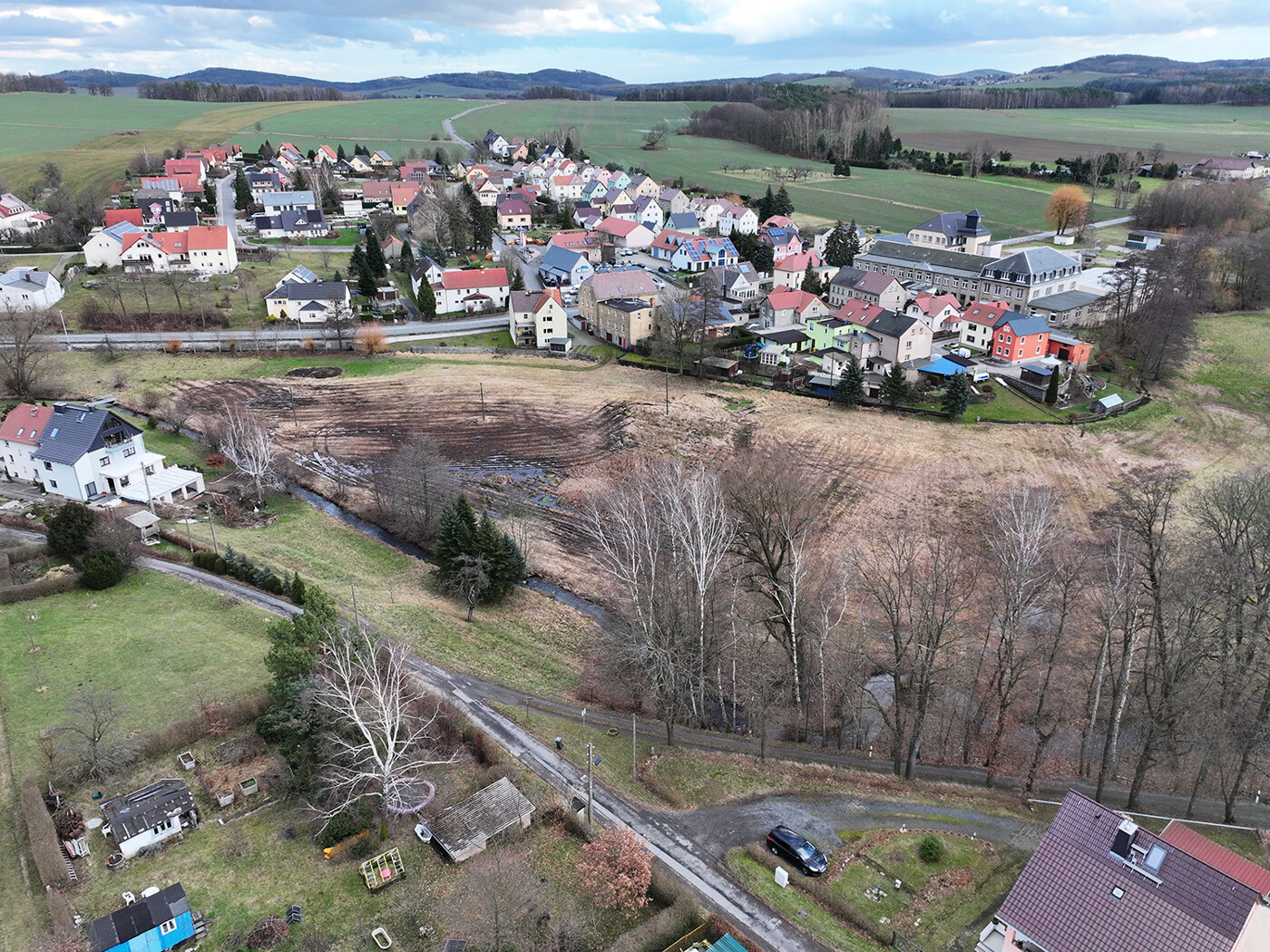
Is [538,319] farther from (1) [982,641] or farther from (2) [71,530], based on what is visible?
(1) [982,641]

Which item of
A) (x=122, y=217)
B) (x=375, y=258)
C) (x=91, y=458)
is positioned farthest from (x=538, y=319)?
(x=122, y=217)

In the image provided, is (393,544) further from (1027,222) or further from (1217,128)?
(1217,128)

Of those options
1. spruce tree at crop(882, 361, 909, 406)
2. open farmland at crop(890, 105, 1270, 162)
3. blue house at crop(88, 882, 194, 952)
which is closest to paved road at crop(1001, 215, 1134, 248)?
open farmland at crop(890, 105, 1270, 162)

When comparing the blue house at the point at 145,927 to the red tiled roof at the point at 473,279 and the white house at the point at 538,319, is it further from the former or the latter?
the red tiled roof at the point at 473,279

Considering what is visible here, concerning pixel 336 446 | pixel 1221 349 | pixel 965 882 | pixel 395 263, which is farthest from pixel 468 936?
pixel 395 263

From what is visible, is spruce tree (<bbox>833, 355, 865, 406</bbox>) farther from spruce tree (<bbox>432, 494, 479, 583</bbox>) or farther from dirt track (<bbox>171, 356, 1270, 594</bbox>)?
spruce tree (<bbox>432, 494, 479, 583</bbox>)

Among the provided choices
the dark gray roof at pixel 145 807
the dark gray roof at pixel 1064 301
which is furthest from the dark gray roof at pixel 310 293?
the dark gray roof at pixel 1064 301

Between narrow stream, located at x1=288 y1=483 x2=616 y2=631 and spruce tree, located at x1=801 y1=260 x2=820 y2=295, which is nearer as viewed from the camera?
narrow stream, located at x1=288 y1=483 x2=616 y2=631
